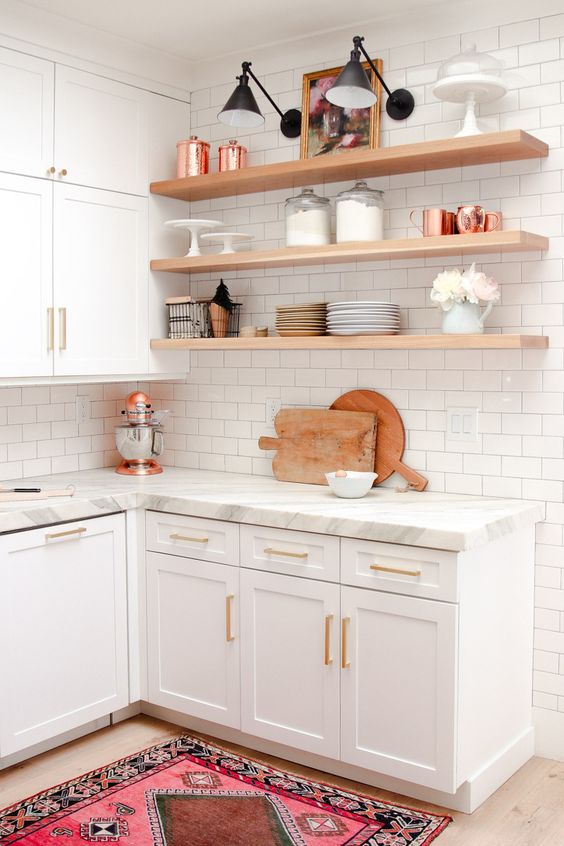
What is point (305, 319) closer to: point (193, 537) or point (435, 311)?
point (435, 311)

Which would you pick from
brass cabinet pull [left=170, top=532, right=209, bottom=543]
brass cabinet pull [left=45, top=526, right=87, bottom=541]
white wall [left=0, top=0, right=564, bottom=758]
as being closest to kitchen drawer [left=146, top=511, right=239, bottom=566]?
brass cabinet pull [left=170, top=532, right=209, bottom=543]

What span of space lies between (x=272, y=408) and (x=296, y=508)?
0.83 m

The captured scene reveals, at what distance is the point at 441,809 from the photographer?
2.83 metres

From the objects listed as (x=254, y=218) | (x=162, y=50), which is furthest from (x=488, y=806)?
(x=162, y=50)

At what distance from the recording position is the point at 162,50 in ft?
12.3

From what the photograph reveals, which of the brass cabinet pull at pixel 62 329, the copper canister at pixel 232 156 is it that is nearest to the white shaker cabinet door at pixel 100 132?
the copper canister at pixel 232 156

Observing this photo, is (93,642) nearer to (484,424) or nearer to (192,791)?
(192,791)

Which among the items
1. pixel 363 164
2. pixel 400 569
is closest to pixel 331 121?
pixel 363 164

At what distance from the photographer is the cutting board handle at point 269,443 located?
367 centimetres

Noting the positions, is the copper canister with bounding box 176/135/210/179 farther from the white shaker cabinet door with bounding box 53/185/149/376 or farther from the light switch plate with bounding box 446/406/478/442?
the light switch plate with bounding box 446/406/478/442

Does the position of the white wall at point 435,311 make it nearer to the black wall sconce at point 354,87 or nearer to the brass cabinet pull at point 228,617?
the black wall sconce at point 354,87

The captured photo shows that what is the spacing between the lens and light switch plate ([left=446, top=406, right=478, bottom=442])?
326cm

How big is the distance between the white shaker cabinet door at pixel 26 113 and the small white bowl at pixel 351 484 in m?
1.56

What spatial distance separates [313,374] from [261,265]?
489 mm
